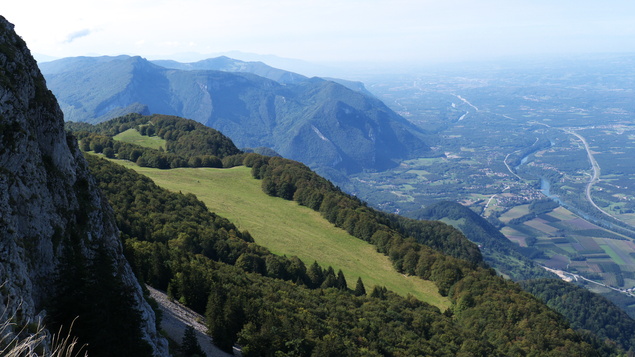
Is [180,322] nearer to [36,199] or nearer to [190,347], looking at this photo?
[190,347]

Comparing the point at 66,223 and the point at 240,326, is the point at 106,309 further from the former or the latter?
the point at 240,326

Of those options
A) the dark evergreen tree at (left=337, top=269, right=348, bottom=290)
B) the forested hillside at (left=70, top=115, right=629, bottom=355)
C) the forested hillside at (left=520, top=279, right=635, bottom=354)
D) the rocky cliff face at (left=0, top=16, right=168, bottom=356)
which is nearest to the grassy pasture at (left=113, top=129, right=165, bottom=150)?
the forested hillside at (left=70, top=115, right=629, bottom=355)

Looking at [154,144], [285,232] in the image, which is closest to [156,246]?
[285,232]

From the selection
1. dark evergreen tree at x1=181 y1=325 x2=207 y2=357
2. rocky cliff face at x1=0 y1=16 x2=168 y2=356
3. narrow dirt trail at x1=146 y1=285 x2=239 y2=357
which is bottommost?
narrow dirt trail at x1=146 y1=285 x2=239 y2=357

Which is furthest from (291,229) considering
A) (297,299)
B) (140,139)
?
(140,139)

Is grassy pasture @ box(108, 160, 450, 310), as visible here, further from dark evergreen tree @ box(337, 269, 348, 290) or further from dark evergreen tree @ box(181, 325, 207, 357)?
dark evergreen tree @ box(181, 325, 207, 357)

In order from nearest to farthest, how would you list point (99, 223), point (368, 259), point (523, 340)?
point (99, 223)
point (523, 340)
point (368, 259)

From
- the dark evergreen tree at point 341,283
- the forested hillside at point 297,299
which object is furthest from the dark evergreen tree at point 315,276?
the dark evergreen tree at point 341,283
